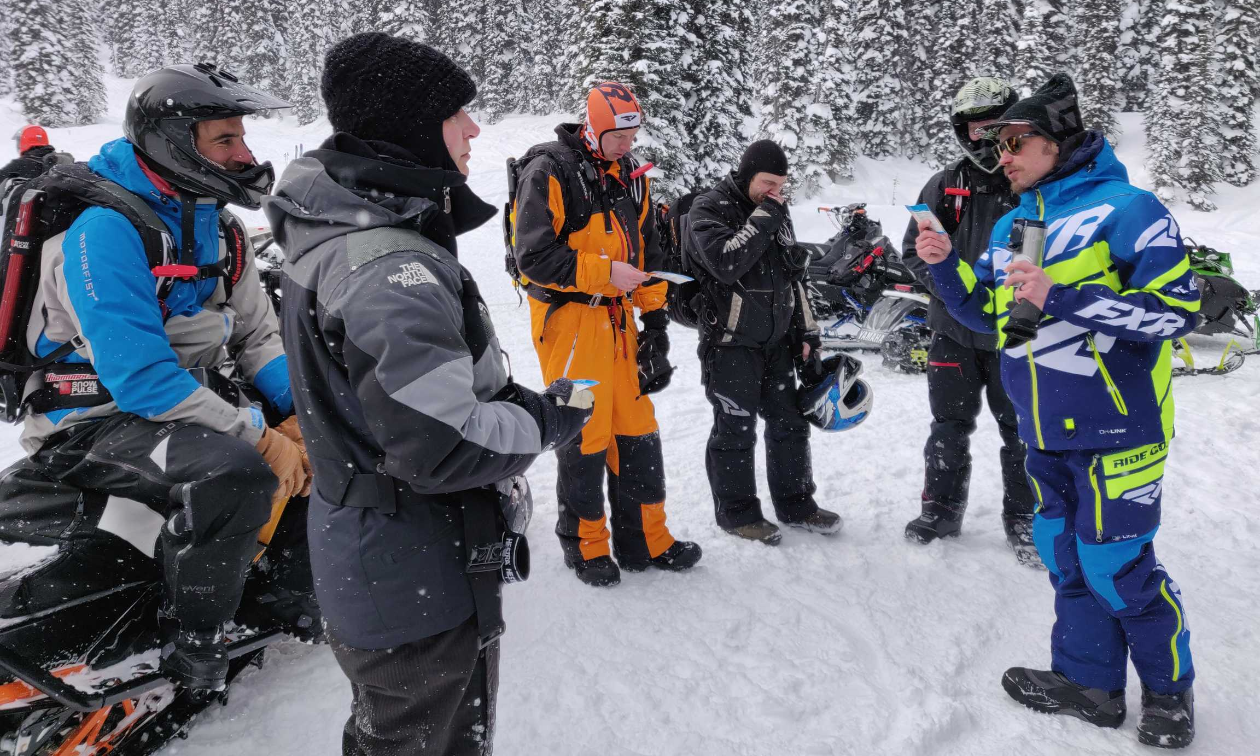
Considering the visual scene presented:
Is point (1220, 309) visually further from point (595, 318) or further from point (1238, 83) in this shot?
point (1238, 83)

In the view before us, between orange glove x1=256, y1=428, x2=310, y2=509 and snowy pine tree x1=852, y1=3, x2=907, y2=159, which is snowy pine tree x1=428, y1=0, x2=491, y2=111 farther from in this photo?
orange glove x1=256, y1=428, x2=310, y2=509

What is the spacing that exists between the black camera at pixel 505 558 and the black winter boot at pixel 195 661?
134 cm

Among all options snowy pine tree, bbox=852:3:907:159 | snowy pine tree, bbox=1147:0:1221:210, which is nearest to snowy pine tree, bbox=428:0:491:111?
snowy pine tree, bbox=852:3:907:159

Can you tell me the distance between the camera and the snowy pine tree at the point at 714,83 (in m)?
16.1

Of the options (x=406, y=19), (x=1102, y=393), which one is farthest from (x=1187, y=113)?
(x=406, y=19)

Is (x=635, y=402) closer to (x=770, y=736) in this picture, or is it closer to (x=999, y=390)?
(x=770, y=736)

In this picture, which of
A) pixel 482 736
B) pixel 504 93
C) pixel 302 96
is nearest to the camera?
pixel 482 736

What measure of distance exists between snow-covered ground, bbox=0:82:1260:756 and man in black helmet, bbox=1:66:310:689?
69 centimetres

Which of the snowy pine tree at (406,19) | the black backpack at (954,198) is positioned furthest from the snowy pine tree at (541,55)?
the black backpack at (954,198)

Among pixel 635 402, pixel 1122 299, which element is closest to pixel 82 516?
pixel 635 402

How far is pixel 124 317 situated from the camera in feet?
7.61

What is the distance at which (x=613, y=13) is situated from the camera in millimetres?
14500

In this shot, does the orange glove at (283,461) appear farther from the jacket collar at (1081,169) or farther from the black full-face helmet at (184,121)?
the jacket collar at (1081,169)

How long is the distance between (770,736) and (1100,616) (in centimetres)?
135
